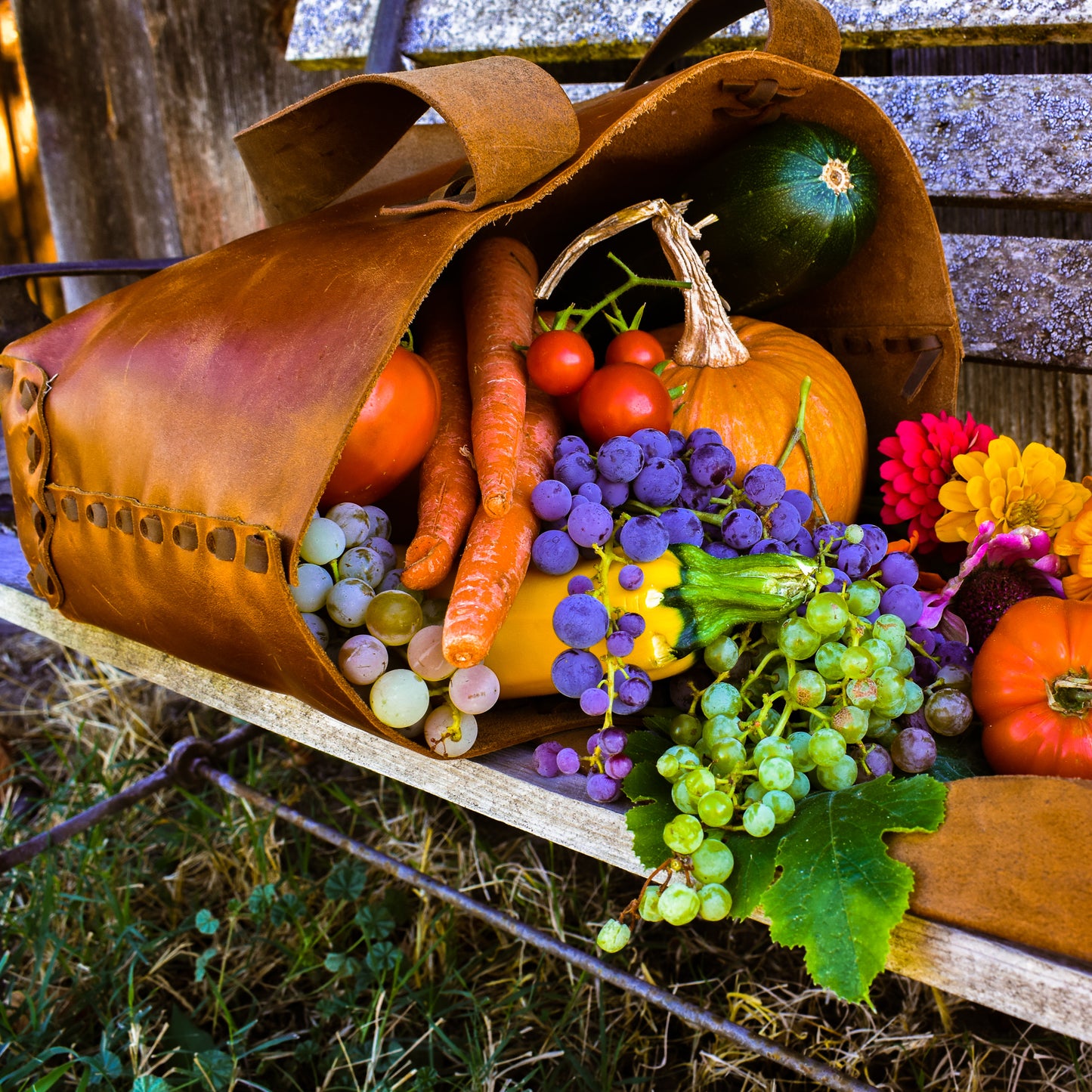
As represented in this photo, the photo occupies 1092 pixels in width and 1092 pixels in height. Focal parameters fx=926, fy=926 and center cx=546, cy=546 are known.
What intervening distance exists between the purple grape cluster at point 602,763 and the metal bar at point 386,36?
1.28m

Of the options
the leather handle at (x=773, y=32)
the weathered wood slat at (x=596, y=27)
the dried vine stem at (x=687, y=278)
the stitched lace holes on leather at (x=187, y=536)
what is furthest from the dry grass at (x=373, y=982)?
the weathered wood slat at (x=596, y=27)

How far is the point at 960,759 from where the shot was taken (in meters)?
0.71

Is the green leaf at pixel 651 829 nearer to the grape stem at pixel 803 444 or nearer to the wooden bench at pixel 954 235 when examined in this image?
the wooden bench at pixel 954 235

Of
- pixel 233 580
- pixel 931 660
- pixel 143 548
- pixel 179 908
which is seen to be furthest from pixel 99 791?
pixel 931 660

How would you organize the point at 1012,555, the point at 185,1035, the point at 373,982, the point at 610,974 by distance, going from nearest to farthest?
the point at 1012,555
the point at 610,974
the point at 185,1035
the point at 373,982

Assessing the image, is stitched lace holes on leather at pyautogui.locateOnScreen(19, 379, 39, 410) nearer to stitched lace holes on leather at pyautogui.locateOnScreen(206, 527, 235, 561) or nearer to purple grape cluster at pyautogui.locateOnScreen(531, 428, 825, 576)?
stitched lace holes on leather at pyautogui.locateOnScreen(206, 527, 235, 561)

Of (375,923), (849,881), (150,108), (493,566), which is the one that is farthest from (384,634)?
(150,108)

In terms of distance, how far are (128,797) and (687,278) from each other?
1118mm

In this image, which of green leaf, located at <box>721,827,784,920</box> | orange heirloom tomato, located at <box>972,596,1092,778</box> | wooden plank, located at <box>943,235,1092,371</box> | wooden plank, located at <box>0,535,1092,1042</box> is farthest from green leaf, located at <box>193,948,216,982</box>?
wooden plank, located at <box>943,235,1092,371</box>

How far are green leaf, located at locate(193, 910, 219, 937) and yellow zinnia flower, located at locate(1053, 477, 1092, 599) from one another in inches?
42.7

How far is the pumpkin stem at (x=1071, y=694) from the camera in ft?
2.17

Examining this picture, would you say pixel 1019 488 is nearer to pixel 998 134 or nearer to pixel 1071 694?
pixel 1071 694

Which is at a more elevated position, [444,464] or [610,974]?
[444,464]

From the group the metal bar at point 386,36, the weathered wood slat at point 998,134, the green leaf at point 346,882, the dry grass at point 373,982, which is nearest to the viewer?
the dry grass at point 373,982
